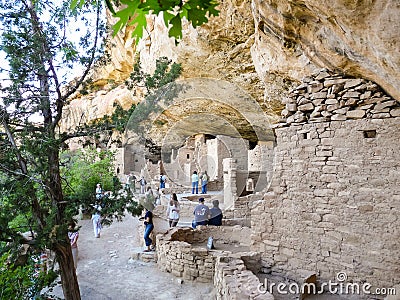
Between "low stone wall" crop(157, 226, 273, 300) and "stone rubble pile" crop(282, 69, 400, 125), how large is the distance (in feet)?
6.14

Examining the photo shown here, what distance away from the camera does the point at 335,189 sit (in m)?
3.38

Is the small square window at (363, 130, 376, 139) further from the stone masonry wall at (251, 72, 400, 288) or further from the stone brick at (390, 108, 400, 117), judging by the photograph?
the stone brick at (390, 108, 400, 117)

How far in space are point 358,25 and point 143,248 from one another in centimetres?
569

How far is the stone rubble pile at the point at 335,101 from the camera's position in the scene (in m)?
3.11

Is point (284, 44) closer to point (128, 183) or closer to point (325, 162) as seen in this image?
point (325, 162)

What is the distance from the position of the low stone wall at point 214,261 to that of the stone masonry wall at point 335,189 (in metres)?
0.44

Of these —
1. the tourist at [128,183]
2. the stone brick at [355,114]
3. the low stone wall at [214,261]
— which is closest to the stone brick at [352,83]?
the stone brick at [355,114]

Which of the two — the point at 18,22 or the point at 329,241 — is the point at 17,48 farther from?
the point at 329,241

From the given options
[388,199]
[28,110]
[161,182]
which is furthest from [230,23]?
[161,182]

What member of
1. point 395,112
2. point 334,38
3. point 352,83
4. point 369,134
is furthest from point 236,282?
point 334,38

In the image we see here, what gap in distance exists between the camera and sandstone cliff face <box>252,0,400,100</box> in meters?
2.08

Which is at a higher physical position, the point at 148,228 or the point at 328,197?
the point at 328,197

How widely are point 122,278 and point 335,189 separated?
366cm

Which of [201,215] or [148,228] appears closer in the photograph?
[148,228]
